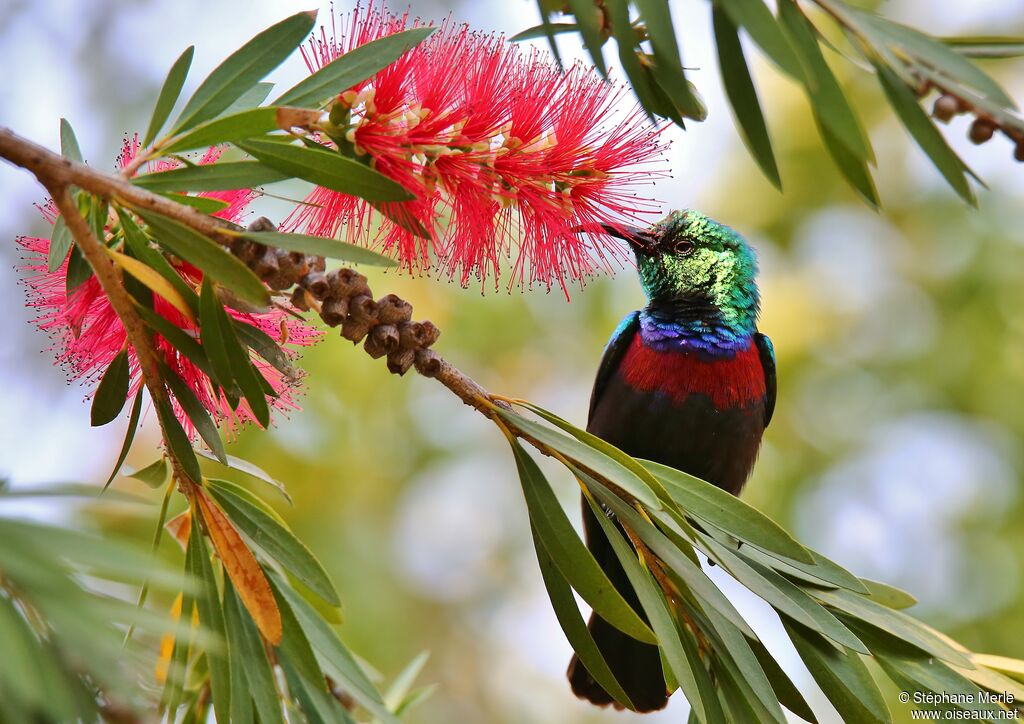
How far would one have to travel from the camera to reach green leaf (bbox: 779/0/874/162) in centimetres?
107

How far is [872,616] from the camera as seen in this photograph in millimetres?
1422

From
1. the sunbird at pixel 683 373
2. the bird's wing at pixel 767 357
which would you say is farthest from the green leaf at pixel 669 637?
the bird's wing at pixel 767 357

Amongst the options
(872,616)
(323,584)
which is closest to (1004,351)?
(872,616)

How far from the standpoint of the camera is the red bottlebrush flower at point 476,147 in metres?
1.41

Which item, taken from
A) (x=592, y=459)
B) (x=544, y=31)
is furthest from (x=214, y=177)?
(x=592, y=459)

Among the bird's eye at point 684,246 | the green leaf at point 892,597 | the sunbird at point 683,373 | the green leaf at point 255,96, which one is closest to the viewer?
the green leaf at point 255,96

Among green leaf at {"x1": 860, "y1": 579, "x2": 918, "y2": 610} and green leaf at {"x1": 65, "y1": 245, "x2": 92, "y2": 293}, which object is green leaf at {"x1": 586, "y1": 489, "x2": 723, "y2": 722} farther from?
green leaf at {"x1": 65, "y1": 245, "x2": 92, "y2": 293}

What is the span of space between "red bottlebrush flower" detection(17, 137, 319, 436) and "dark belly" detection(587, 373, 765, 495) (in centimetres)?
116

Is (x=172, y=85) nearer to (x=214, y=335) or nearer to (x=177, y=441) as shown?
(x=214, y=335)

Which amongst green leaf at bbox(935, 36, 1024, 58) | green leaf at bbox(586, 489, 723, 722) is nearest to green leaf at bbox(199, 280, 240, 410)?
green leaf at bbox(586, 489, 723, 722)

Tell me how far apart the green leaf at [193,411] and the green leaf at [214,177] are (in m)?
0.23

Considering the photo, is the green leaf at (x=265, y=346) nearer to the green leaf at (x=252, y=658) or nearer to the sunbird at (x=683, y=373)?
the green leaf at (x=252, y=658)

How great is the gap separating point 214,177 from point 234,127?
0.08 m

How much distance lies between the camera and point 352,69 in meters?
1.28
